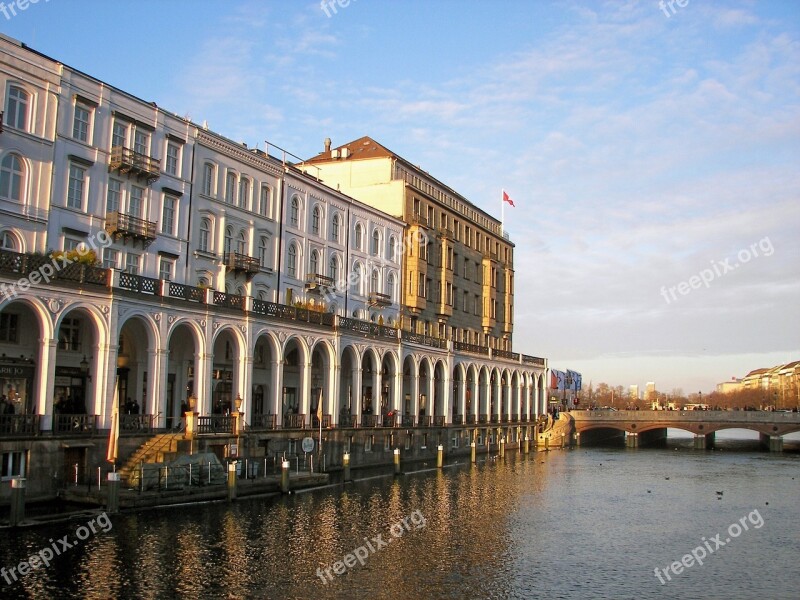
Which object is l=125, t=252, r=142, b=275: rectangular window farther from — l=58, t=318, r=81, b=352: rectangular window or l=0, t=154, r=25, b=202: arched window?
l=0, t=154, r=25, b=202: arched window

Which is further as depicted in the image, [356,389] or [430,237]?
[430,237]

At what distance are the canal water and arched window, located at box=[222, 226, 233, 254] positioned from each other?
689 inches

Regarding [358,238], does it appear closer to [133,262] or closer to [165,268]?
[165,268]

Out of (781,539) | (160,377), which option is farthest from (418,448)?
(781,539)

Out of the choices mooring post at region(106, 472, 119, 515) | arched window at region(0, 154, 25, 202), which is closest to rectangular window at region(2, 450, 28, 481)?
mooring post at region(106, 472, 119, 515)

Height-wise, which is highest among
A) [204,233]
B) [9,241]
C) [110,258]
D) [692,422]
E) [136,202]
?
[136,202]

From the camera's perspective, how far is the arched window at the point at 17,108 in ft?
126

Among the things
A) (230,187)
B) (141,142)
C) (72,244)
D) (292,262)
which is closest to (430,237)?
(292,262)

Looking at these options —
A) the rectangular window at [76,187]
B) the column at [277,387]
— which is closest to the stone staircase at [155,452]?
the column at [277,387]

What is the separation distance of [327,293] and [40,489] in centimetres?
3262

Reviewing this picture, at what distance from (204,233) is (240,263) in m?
2.96

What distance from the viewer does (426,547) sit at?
2877 cm

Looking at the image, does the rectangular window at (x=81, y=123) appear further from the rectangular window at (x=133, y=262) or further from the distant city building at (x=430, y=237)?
the distant city building at (x=430, y=237)

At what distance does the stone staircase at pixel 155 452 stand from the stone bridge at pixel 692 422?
245 ft
